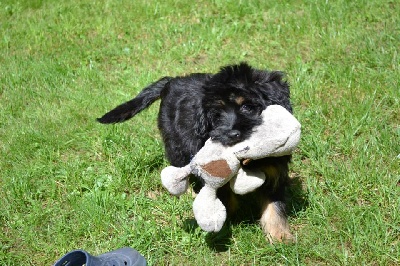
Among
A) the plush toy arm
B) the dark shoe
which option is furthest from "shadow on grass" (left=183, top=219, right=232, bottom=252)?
the plush toy arm

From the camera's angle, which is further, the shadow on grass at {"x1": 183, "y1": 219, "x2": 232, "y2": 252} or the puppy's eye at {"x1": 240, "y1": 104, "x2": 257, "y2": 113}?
the shadow on grass at {"x1": 183, "y1": 219, "x2": 232, "y2": 252}

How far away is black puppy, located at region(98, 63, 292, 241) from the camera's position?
10.4 ft

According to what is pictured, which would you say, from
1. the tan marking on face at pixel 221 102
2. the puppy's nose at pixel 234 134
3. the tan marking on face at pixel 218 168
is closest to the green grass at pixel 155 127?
the tan marking on face at pixel 218 168

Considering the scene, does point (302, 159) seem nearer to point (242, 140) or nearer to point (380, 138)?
point (380, 138)

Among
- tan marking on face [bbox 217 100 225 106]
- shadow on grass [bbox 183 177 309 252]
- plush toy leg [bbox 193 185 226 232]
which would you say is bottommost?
shadow on grass [bbox 183 177 309 252]

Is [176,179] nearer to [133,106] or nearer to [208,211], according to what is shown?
[208,211]

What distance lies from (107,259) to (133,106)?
4.63 feet

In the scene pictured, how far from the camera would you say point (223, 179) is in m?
3.15

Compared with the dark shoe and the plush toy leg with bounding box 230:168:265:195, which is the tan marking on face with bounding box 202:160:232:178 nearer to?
the plush toy leg with bounding box 230:168:265:195

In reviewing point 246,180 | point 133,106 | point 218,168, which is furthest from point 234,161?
point 133,106

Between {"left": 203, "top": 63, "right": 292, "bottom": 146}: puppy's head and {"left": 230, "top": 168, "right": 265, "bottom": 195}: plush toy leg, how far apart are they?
0.87 feet

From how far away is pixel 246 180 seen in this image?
10.7ft

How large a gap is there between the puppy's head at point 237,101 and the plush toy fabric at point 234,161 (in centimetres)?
6

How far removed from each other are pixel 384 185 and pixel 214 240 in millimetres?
1311
